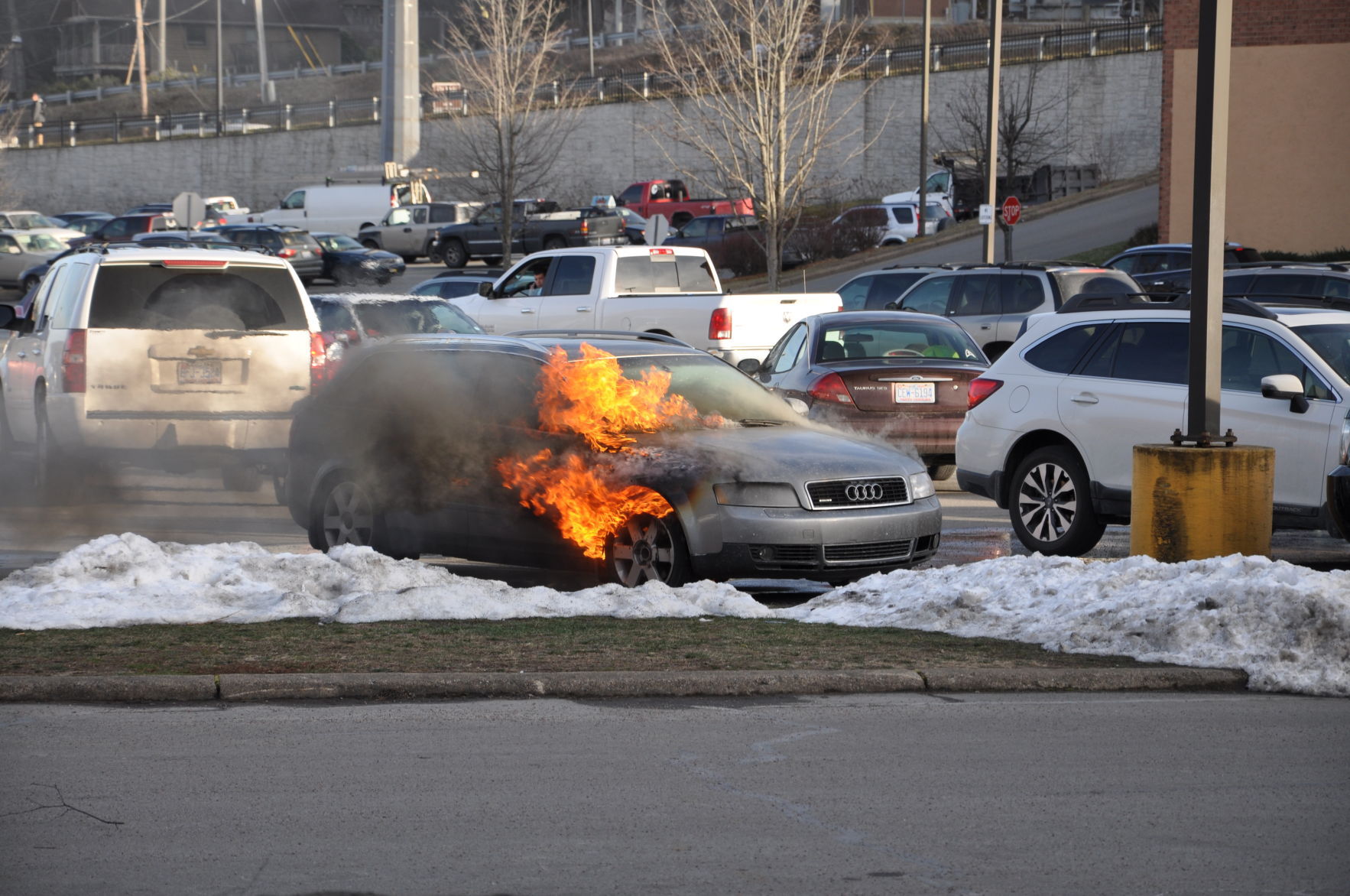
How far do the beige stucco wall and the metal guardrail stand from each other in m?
13.2

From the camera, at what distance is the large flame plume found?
377 inches

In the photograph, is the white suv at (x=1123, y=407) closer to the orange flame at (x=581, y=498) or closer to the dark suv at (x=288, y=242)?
Result: the orange flame at (x=581, y=498)

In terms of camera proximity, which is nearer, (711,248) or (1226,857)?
(1226,857)

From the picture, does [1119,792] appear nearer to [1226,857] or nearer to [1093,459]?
[1226,857]

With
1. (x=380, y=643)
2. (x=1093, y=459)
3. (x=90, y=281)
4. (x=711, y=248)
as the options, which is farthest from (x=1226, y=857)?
(x=711, y=248)

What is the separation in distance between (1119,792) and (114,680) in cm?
426

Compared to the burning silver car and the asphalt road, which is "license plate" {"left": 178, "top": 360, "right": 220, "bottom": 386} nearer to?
the burning silver car

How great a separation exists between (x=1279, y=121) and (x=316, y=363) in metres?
28.8

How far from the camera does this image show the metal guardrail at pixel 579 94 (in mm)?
56312

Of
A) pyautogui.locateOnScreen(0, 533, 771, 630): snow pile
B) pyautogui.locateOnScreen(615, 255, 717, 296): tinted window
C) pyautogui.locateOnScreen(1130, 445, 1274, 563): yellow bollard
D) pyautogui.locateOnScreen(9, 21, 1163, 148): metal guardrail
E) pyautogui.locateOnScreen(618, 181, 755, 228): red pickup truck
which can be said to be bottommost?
pyautogui.locateOnScreen(0, 533, 771, 630): snow pile

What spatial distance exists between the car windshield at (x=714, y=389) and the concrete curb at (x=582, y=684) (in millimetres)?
2937

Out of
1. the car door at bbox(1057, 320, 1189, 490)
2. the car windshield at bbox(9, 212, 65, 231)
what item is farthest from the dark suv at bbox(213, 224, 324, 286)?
the car door at bbox(1057, 320, 1189, 490)

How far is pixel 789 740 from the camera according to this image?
6.61m

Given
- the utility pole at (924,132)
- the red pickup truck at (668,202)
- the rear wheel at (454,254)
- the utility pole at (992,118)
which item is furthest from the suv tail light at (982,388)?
the red pickup truck at (668,202)
